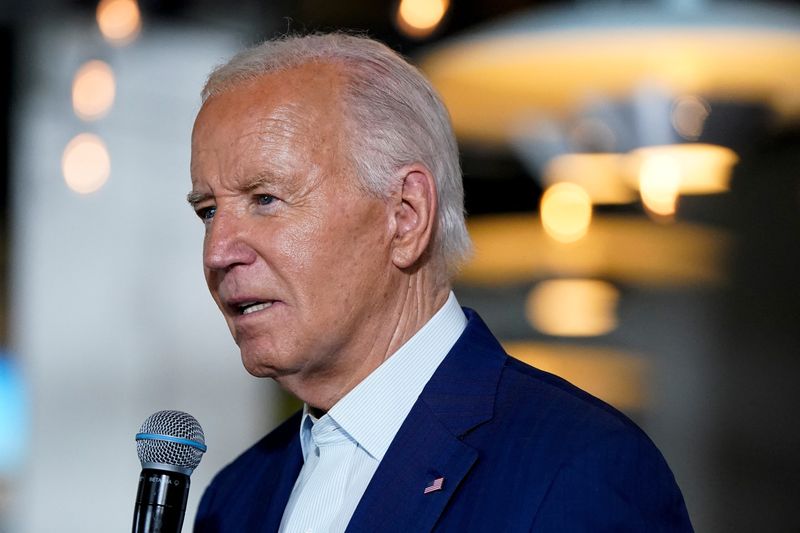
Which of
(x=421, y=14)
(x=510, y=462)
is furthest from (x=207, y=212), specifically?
(x=421, y=14)

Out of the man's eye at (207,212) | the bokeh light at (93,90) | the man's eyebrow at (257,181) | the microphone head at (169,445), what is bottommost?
the microphone head at (169,445)

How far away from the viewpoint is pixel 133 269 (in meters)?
4.71

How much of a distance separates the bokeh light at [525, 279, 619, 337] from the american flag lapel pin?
333cm

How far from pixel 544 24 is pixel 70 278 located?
2.13m

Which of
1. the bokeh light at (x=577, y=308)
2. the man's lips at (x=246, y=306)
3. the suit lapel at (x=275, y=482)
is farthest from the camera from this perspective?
the bokeh light at (x=577, y=308)

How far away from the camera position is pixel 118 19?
4598 mm

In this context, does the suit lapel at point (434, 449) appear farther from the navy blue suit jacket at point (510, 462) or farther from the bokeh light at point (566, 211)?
the bokeh light at point (566, 211)

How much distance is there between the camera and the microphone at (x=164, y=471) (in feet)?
4.85

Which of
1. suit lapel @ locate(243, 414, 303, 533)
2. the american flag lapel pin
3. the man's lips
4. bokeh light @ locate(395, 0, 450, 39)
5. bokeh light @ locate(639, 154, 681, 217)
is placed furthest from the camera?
bokeh light @ locate(639, 154, 681, 217)

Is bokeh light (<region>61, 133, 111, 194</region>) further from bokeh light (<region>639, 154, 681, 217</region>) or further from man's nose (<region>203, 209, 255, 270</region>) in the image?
man's nose (<region>203, 209, 255, 270</region>)

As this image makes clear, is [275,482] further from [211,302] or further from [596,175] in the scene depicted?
[596,175]

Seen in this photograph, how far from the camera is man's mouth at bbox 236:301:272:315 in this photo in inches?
64.4

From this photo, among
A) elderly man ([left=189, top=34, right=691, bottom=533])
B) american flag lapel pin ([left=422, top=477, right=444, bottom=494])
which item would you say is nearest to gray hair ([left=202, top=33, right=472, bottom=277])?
elderly man ([left=189, top=34, right=691, bottom=533])

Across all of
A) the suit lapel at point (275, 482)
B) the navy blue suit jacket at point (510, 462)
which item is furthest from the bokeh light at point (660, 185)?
the navy blue suit jacket at point (510, 462)
